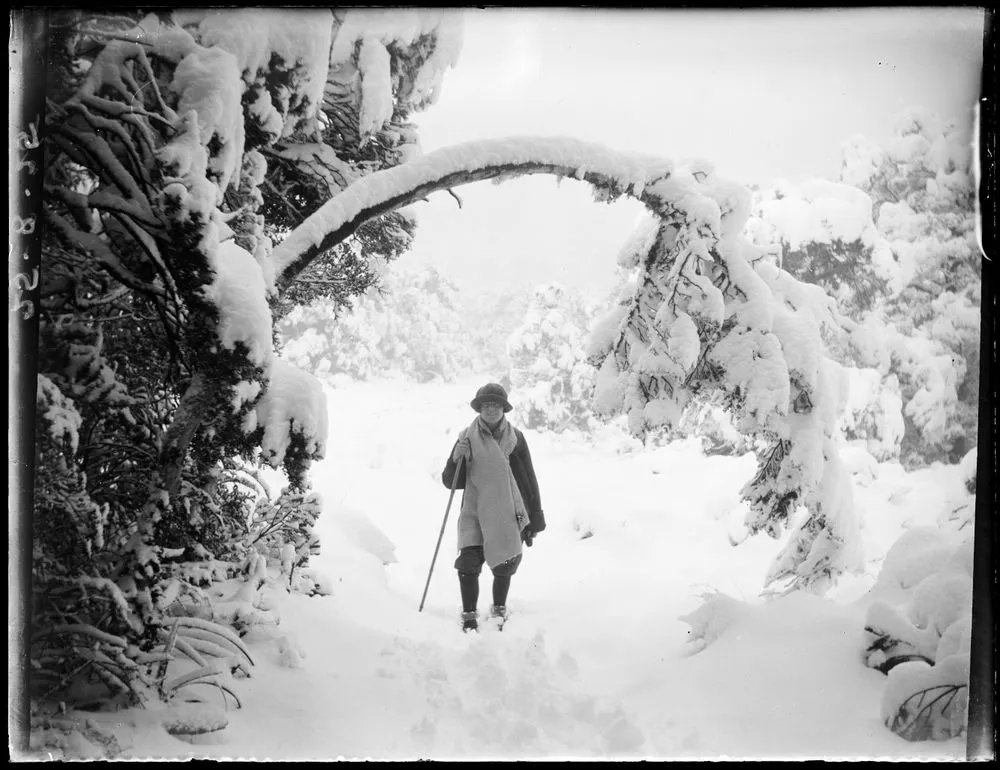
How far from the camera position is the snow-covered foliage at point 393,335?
8320 millimetres

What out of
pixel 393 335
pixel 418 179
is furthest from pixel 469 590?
pixel 393 335

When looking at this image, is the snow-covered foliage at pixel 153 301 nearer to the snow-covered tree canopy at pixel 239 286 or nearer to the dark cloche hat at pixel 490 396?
the snow-covered tree canopy at pixel 239 286

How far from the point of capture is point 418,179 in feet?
9.50

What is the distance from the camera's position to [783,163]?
13.3 ft

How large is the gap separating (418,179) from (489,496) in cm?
232

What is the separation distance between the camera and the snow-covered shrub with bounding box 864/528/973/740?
257 cm

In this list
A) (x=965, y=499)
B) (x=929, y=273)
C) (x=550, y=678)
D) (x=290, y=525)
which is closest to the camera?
(x=965, y=499)

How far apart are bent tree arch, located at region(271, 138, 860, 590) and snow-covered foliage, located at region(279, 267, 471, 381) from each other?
4945 millimetres

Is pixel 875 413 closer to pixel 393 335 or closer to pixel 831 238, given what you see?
pixel 831 238

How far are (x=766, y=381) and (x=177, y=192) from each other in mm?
2800

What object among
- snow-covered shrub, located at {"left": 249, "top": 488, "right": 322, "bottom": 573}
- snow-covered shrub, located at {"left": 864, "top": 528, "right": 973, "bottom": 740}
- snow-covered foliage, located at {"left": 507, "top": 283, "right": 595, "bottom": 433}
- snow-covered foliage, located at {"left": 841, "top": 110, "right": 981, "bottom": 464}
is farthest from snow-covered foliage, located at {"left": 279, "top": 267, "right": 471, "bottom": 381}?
snow-covered shrub, located at {"left": 864, "top": 528, "right": 973, "bottom": 740}

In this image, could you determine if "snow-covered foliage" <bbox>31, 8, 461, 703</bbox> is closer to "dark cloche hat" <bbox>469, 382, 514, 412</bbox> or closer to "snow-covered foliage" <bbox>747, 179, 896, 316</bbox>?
"dark cloche hat" <bbox>469, 382, 514, 412</bbox>

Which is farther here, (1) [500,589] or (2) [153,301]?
(1) [500,589]

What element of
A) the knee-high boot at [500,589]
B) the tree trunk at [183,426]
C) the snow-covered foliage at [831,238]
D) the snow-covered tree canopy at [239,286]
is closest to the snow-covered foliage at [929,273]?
the snow-covered foliage at [831,238]
